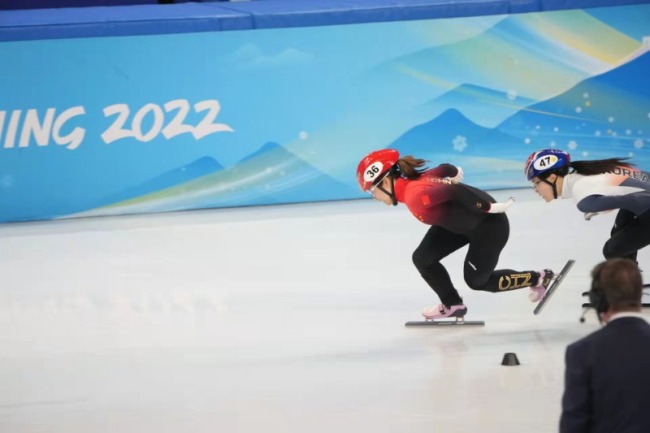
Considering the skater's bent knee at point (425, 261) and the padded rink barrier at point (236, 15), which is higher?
the padded rink barrier at point (236, 15)

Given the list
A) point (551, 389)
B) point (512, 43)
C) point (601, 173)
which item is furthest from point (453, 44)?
point (551, 389)

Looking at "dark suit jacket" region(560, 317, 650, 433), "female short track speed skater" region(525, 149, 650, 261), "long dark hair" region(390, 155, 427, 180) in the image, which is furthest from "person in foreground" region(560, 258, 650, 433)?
"long dark hair" region(390, 155, 427, 180)

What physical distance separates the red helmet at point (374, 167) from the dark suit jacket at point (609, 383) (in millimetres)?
3508

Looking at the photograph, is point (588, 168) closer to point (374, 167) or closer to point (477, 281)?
point (477, 281)

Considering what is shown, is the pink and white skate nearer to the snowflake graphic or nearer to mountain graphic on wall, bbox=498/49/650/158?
the snowflake graphic

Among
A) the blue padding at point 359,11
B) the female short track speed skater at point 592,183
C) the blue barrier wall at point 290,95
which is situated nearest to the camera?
the female short track speed skater at point 592,183

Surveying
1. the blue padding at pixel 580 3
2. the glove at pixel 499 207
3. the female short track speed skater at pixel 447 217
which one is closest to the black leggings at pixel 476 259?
the female short track speed skater at pixel 447 217

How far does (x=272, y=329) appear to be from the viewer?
7094 millimetres

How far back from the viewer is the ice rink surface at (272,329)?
5355 millimetres

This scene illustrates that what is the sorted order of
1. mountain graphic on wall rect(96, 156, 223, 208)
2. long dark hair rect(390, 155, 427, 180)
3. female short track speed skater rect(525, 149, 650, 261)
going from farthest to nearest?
mountain graphic on wall rect(96, 156, 223, 208) → long dark hair rect(390, 155, 427, 180) → female short track speed skater rect(525, 149, 650, 261)

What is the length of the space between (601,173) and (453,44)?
17.6ft

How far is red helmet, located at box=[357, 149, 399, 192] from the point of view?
6531mm

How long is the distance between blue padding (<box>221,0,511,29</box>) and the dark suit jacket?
864 centimetres

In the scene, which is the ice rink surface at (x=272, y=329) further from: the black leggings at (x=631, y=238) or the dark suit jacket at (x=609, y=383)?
the dark suit jacket at (x=609, y=383)
